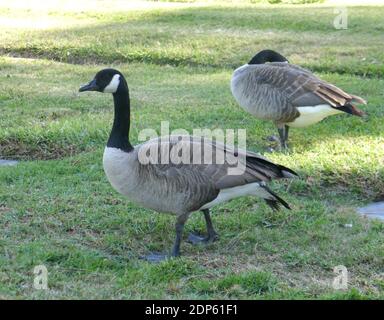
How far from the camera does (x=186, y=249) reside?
5324 millimetres

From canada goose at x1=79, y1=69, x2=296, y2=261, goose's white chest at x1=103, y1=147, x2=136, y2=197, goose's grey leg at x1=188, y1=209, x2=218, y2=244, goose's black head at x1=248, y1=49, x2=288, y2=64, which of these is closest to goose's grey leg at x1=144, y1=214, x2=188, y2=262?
canada goose at x1=79, y1=69, x2=296, y2=261

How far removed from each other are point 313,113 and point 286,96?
33 centimetres

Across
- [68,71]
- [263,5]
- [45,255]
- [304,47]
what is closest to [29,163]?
[45,255]

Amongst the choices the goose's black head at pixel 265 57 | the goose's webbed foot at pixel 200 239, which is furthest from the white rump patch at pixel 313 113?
the goose's webbed foot at pixel 200 239

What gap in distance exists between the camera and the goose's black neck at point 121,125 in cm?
523

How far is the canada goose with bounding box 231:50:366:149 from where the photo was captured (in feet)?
24.2

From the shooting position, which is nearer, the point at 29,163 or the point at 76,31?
the point at 29,163

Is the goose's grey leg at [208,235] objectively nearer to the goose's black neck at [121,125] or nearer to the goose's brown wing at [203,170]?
the goose's brown wing at [203,170]

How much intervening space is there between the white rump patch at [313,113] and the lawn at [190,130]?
0.83ft

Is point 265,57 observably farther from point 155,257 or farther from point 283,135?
point 155,257

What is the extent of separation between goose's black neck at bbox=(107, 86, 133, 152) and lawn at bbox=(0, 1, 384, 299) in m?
0.68

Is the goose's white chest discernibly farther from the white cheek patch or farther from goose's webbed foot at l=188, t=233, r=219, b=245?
goose's webbed foot at l=188, t=233, r=219, b=245
